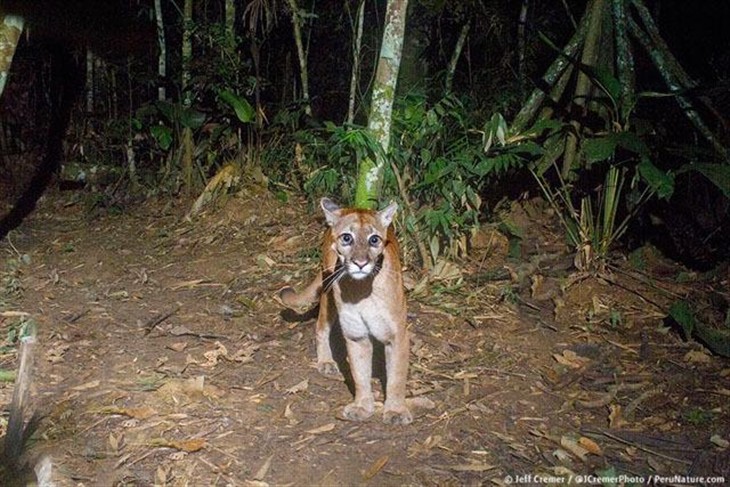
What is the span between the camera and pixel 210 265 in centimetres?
689

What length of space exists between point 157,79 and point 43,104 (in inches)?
108

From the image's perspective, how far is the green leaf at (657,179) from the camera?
534 centimetres

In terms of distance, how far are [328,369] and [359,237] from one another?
1.20 m

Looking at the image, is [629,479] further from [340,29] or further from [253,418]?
[340,29]

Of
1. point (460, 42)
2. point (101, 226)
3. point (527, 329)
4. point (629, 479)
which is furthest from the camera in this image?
point (101, 226)

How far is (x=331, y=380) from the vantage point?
16.3ft

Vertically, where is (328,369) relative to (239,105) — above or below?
below

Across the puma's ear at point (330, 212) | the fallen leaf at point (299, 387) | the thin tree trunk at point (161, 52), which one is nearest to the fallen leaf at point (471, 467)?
the fallen leaf at point (299, 387)

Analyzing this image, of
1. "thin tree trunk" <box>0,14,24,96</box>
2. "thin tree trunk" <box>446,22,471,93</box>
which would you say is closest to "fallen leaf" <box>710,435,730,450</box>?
"thin tree trunk" <box>446,22,471,93</box>

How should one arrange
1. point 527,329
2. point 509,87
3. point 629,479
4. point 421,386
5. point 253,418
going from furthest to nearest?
point 509,87
point 527,329
point 421,386
point 253,418
point 629,479

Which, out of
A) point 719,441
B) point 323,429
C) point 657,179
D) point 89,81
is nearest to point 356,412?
point 323,429

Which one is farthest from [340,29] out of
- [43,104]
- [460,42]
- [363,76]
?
[43,104]

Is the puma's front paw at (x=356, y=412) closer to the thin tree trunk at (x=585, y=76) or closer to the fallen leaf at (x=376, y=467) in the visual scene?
the fallen leaf at (x=376, y=467)

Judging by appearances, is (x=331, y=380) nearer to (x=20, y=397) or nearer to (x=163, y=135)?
(x=20, y=397)
